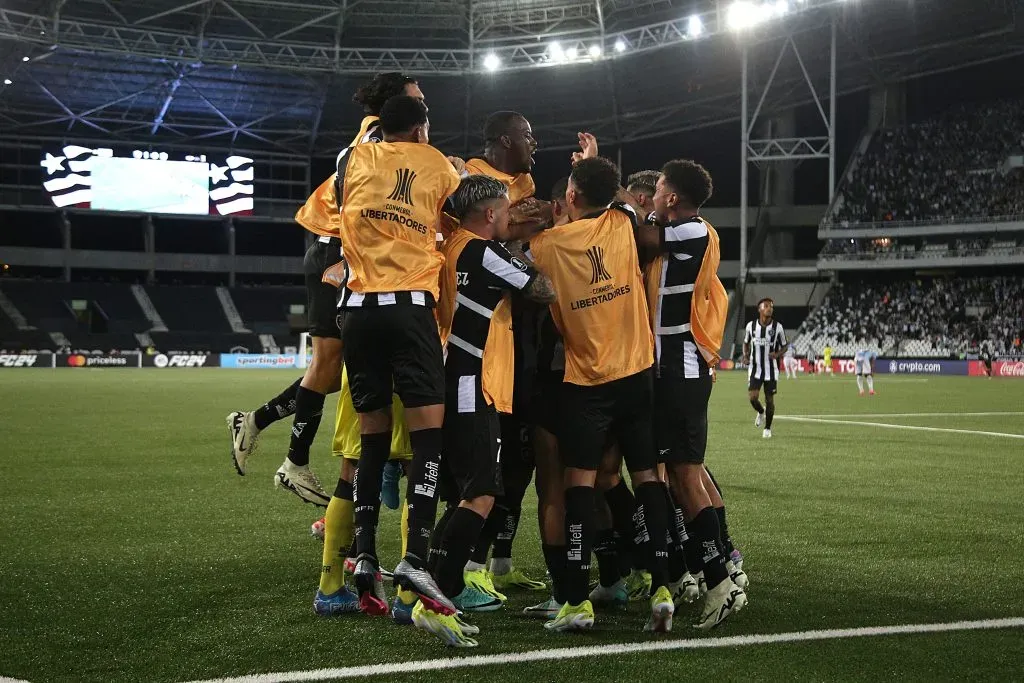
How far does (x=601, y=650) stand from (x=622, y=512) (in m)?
1.41

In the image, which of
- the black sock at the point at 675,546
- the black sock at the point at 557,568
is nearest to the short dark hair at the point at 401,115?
the black sock at the point at 557,568

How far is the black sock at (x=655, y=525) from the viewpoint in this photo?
16.9 ft

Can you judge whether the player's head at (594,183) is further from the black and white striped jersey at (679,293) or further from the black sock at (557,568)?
the black sock at (557,568)

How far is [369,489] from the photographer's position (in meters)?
5.21

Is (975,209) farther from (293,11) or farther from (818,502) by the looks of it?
(818,502)

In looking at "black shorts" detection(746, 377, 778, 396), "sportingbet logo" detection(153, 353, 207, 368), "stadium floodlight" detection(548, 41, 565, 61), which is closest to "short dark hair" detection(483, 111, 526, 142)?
"black shorts" detection(746, 377, 778, 396)

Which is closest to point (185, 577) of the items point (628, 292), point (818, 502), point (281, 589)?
point (281, 589)

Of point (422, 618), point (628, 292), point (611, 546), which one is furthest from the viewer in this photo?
point (611, 546)

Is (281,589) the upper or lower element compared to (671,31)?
lower

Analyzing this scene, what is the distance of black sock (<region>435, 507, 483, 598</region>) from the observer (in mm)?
4953

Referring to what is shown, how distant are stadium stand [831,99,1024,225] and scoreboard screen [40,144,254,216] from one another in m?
32.5

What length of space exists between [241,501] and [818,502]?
4.94m

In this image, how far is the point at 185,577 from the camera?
5.79 m

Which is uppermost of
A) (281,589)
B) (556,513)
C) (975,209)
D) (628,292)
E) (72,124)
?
(72,124)
